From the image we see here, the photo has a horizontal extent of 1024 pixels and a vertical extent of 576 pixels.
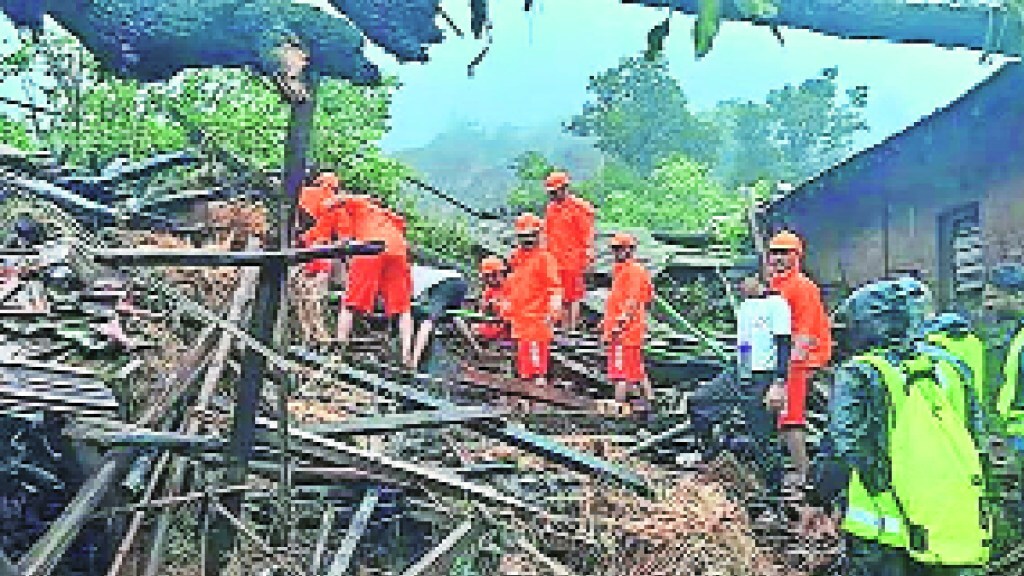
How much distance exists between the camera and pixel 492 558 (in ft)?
24.7

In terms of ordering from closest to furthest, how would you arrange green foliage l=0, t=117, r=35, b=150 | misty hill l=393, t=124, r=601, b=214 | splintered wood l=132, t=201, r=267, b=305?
splintered wood l=132, t=201, r=267, b=305
green foliage l=0, t=117, r=35, b=150
misty hill l=393, t=124, r=601, b=214

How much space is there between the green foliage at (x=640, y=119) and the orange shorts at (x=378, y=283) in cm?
2019

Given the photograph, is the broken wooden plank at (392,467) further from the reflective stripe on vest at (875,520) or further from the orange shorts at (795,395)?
the orange shorts at (795,395)

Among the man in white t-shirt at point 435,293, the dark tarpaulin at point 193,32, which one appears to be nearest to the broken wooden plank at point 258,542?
the dark tarpaulin at point 193,32

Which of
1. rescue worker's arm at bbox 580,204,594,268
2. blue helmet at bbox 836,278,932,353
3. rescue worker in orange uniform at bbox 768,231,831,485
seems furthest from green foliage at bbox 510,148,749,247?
blue helmet at bbox 836,278,932,353

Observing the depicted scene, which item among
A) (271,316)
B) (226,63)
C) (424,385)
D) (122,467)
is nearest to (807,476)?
(424,385)

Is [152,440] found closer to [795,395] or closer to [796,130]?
[795,395]

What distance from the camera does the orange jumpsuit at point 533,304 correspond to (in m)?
12.0

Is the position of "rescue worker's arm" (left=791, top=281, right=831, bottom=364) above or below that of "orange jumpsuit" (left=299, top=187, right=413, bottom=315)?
below

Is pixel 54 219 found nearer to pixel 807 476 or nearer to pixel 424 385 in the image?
pixel 424 385

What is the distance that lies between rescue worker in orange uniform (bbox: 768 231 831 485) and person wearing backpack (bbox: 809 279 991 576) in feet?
13.9

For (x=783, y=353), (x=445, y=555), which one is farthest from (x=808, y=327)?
(x=445, y=555)

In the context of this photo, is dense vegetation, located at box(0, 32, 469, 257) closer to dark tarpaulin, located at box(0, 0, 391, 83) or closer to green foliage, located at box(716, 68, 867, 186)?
dark tarpaulin, located at box(0, 0, 391, 83)

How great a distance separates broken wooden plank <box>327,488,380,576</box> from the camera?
23.6 feet
